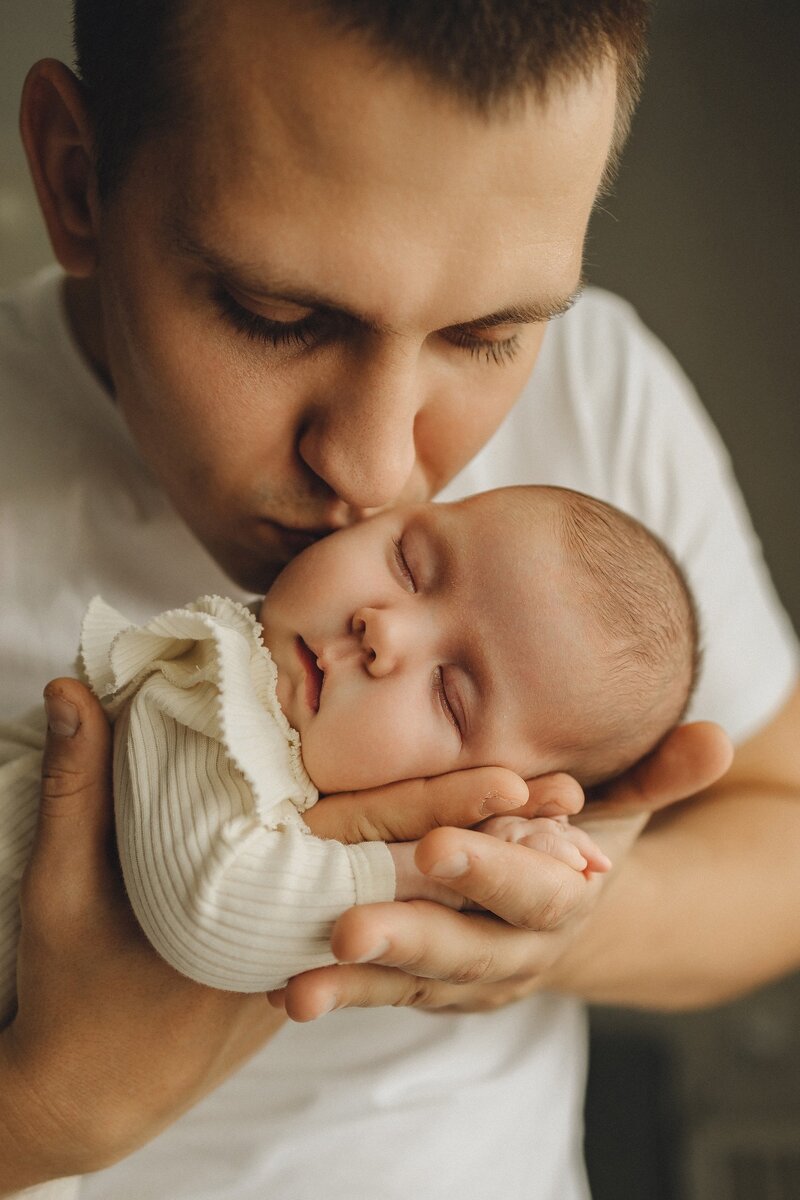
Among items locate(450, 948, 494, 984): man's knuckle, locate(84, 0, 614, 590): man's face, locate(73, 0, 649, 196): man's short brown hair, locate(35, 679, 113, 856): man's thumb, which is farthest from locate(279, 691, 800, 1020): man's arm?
locate(73, 0, 649, 196): man's short brown hair

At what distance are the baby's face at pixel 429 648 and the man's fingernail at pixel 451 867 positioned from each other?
0.16m

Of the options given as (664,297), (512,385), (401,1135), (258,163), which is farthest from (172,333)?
(664,297)

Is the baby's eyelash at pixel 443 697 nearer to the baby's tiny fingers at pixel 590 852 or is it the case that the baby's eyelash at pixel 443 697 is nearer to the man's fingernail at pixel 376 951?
the baby's tiny fingers at pixel 590 852

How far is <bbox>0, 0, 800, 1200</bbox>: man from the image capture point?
0.84m

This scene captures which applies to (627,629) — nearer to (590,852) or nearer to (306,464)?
(590,852)

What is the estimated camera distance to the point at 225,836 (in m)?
0.86

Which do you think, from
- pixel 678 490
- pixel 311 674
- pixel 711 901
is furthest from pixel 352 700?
pixel 678 490

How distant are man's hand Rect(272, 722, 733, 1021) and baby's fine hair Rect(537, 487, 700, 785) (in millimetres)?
107

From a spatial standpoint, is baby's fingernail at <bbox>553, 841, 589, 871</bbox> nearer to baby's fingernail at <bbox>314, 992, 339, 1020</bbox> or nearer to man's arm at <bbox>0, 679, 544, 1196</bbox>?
man's arm at <bbox>0, 679, 544, 1196</bbox>

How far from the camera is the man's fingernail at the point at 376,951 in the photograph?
81 cm

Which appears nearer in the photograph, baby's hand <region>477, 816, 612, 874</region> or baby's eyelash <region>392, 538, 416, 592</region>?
baby's hand <region>477, 816, 612, 874</region>

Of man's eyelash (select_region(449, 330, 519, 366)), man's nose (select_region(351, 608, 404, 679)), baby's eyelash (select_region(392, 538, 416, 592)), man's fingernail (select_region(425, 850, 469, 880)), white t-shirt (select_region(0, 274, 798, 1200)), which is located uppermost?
man's eyelash (select_region(449, 330, 519, 366))

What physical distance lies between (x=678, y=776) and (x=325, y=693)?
388mm

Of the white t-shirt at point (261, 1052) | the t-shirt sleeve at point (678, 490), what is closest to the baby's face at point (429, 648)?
the white t-shirt at point (261, 1052)
